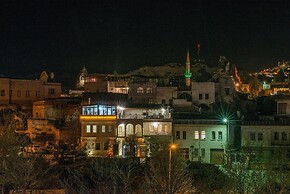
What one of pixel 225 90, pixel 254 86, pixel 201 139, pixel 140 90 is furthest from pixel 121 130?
pixel 254 86

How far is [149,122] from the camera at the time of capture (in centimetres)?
4575

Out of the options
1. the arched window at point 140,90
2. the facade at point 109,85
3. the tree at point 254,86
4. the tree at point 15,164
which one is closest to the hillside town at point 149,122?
the arched window at point 140,90

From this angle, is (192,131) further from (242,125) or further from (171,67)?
(171,67)

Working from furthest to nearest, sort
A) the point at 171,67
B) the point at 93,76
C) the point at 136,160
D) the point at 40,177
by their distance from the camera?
1. the point at 171,67
2. the point at 93,76
3. the point at 136,160
4. the point at 40,177

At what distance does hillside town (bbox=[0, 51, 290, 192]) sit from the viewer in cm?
4231

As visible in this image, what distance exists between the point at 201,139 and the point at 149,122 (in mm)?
5244

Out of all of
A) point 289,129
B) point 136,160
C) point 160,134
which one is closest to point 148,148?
point 160,134

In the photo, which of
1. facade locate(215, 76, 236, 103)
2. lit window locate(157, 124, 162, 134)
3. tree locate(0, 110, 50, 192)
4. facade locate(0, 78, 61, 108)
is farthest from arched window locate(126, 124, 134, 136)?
facade locate(0, 78, 61, 108)

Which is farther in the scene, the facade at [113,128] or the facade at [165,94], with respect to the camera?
the facade at [165,94]

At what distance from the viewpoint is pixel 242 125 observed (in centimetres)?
4372

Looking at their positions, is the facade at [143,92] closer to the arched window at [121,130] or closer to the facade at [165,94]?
the facade at [165,94]

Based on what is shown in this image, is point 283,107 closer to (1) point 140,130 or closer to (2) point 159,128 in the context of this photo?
(2) point 159,128

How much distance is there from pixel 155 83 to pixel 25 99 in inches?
607

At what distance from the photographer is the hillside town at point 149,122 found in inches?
1666
